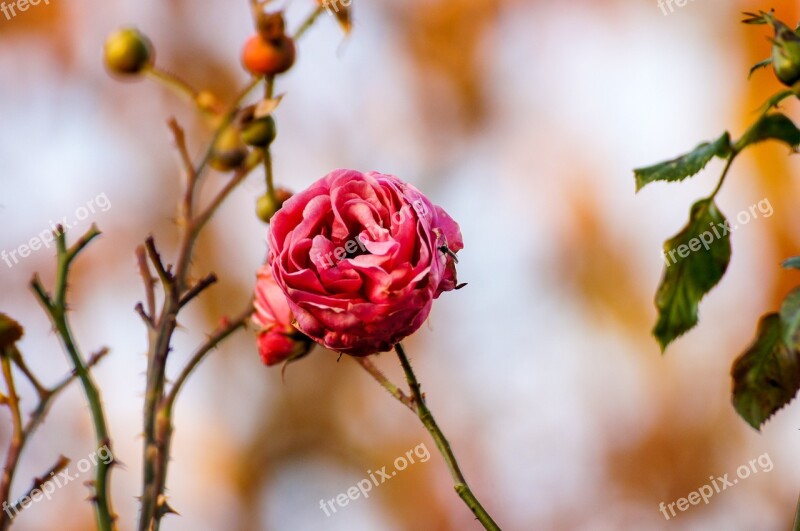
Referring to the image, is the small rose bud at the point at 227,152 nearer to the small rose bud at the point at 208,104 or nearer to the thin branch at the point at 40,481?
the small rose bud at the point at 208,104

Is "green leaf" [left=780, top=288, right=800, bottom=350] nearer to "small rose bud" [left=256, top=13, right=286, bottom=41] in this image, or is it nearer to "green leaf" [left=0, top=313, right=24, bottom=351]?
"small rose bud" [left=256, top=13, right=286, bottom=41]

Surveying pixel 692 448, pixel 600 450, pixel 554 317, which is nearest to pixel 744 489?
pixel 692 448

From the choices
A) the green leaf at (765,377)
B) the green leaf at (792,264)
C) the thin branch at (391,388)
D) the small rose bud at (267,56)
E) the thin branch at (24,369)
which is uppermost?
the small rose bud at (267,56)

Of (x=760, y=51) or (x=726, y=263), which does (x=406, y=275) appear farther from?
(x=760, y=51)

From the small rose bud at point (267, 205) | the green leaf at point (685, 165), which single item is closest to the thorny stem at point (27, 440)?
the small rose bud at point (267, 205)

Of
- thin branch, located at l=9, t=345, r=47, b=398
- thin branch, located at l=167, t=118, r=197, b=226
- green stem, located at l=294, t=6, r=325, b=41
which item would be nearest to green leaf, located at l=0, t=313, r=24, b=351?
thin branch, located at l=9, t=345, r=47, b=398

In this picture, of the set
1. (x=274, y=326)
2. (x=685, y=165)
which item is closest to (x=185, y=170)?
(x=274, y=326)
